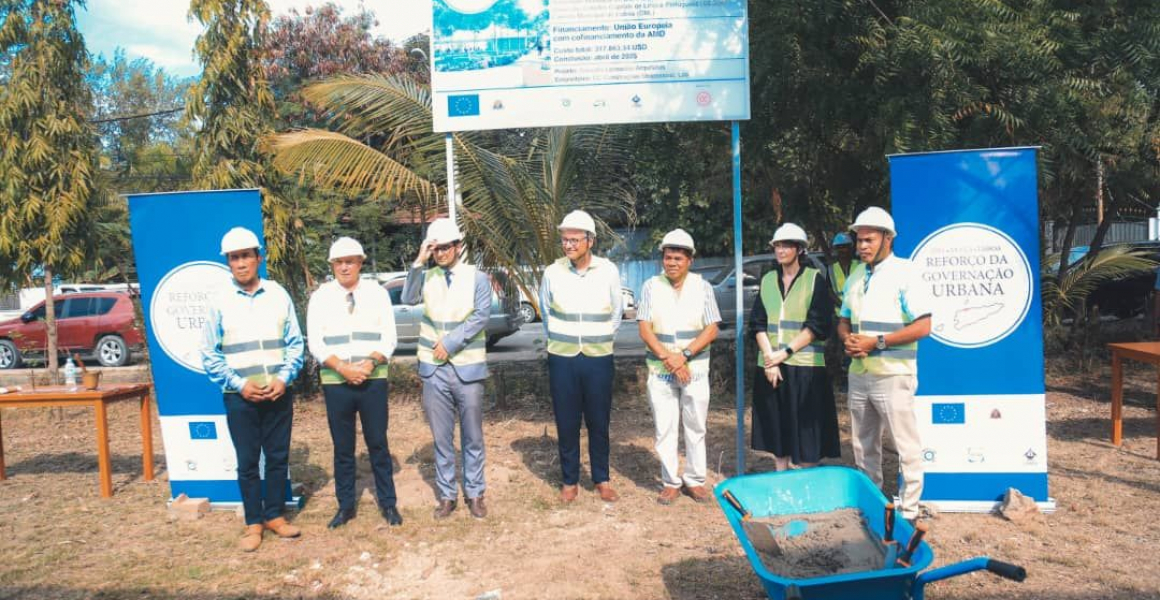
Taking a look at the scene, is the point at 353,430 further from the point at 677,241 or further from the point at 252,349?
the point at 677,241

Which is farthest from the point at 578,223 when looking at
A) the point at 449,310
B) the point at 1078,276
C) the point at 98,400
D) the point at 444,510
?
the point at 1078,276

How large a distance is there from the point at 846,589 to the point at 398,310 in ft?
42.8

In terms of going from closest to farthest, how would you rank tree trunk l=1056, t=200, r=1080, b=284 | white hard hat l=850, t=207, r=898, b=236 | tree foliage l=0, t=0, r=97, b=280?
white hard hat l=850, t=207, r=898, b=236
tree foliage l=0, t=0, r=97, b=280
tree trunk l=1056, t=200, r=1080, b=284

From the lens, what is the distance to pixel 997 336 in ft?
16.8

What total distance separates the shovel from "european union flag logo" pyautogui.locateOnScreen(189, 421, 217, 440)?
4017 mm

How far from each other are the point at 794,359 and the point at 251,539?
11.9ft

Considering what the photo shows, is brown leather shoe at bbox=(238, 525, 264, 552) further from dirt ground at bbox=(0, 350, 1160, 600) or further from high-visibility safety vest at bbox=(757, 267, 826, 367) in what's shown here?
high-visibility safety vest at bbox=(757, 267, 826, 367)

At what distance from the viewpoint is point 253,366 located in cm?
508

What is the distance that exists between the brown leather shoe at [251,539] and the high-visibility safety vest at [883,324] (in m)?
3.84

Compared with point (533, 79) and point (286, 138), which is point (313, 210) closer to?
point (286, 138)

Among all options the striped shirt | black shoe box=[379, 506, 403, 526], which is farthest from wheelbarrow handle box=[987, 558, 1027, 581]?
black shoe box=[379, 506, 403, 526]

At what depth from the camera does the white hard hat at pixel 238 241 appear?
5.03m

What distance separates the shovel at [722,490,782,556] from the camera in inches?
126

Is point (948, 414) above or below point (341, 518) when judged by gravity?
above
